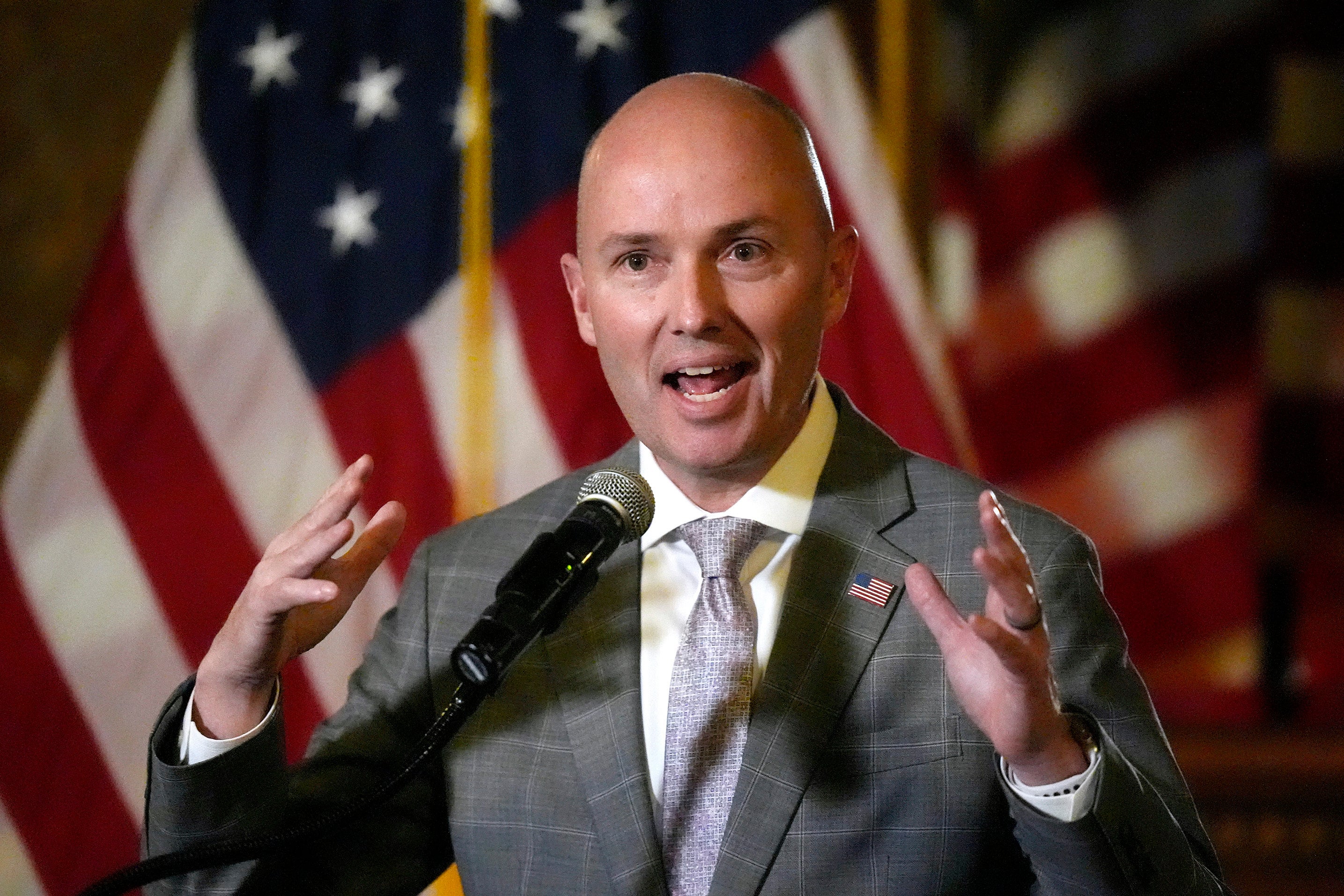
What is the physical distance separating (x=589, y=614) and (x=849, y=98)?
139 centimetres

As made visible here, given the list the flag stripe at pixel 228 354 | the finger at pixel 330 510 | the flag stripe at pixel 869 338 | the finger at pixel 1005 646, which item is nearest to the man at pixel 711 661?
the finger at pixel 330 510

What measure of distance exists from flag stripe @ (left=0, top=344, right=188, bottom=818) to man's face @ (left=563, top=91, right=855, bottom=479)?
141 centimetres

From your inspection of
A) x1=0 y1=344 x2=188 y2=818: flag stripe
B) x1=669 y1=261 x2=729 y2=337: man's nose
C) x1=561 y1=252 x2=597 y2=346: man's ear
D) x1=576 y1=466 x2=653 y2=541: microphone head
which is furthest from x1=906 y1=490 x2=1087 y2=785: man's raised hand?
x1=0 y1=344 x2=188 y2=818: flag stripe

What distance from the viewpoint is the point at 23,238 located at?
107 inches

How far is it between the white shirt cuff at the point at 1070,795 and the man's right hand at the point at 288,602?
2.01 ft

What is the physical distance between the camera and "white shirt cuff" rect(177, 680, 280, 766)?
1261mm

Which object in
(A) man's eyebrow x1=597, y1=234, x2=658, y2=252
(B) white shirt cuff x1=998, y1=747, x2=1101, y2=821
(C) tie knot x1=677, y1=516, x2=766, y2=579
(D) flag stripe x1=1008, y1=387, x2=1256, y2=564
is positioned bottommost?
(D) flag stripe x1=1008, y1=387, x2=1256, y2=564

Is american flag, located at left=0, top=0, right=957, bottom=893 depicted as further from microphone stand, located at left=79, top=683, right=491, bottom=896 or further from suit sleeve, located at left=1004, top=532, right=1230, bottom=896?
microphone stand, located at left=79, top=683, right=491, bottom=896

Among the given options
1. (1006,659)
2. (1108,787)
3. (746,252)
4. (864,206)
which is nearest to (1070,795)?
(1108,787)

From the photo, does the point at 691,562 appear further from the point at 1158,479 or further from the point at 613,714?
the point at 1158,479

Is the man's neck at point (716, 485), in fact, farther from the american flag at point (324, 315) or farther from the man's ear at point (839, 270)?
the american flag at point (324, 315)

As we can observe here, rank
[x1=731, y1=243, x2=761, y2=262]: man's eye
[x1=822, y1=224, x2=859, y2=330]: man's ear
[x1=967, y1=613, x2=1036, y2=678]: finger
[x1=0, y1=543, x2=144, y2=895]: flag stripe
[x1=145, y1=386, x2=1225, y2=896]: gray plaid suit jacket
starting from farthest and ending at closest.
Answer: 1. [x1=0, y1=543, x2=144, y2=895]: flag stripe
2. [x1=822, y1=224, x2=859, y2=330]: man's ear
3. [x1=731, y1=243, x2=761, y2=262]: man's eye
4. [x1=145, y1=386, x2=1225, y2=896]: gray plaid suit jacket
5. [x1=967, y1=613, x2=1036, y2=678]: finger

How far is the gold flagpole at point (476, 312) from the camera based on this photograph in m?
2.49

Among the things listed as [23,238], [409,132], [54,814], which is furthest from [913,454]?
[23,238]
